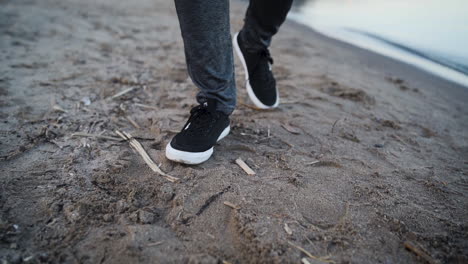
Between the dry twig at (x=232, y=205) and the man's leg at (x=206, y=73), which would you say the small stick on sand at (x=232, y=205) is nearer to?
the dry twig at (x=232, y=205)

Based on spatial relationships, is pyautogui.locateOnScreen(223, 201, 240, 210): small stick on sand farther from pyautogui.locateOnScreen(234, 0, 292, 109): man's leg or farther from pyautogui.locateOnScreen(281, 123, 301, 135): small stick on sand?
pyautogui.locateOnScreen(234, 0, 292, 109): man's leg

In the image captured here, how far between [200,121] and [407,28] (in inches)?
156

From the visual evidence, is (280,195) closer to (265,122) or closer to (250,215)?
(250,215)

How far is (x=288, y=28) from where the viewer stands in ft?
14.1

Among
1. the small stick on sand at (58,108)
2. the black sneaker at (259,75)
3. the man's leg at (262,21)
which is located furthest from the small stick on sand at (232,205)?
the small stick on sand at (58,108)

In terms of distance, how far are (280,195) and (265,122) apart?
0.67 metres

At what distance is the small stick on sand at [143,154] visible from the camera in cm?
135

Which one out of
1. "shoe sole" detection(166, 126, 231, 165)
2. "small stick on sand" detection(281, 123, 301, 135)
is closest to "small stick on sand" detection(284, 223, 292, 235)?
"shoe sole" detection(166, 126, 231, 165)

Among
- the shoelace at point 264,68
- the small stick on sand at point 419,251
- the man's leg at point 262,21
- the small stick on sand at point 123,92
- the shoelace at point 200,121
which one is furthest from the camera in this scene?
the small stick on sand at point 123,92

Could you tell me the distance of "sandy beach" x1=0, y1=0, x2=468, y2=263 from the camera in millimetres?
1062

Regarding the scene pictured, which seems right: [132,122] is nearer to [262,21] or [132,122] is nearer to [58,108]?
[58,108]

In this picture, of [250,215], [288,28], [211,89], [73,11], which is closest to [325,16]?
[288,28]

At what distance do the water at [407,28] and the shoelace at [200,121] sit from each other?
Answer: 2.90 meters

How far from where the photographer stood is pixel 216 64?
1.28 metres
